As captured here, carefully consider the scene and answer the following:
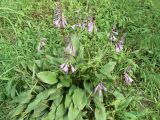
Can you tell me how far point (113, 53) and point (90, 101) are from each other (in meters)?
0.58

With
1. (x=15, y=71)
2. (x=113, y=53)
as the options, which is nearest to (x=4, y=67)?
(x=15, y=71)

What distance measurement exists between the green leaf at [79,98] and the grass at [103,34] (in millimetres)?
544

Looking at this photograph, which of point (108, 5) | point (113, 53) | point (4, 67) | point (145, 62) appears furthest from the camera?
point (108, 5)

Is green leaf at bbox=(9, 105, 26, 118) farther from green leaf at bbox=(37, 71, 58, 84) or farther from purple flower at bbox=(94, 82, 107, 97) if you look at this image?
purple flower at bbox=(94, 82, 107, 97)

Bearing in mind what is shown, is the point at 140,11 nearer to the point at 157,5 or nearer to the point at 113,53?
the point at 157,5

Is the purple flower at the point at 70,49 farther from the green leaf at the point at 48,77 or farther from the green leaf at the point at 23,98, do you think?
the green leaf at the point at 23,98

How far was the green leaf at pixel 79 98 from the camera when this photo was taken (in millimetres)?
3600

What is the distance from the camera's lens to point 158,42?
4.84 meters

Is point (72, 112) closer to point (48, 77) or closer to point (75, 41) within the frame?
point (48, 77)

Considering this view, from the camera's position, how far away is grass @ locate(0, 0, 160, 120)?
166 inches

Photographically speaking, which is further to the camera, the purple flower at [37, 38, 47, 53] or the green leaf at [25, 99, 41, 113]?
the purple flower at [37, 38, 47, 53]

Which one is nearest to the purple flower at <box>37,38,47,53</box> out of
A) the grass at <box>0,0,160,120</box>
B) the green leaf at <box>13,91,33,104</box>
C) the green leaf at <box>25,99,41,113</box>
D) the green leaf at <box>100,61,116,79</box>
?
the grass at <box>0,0,160,120</box>

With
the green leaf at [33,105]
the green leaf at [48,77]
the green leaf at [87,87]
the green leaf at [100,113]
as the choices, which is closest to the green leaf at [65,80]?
the green leaf at [48,77]

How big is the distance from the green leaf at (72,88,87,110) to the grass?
544 mm
